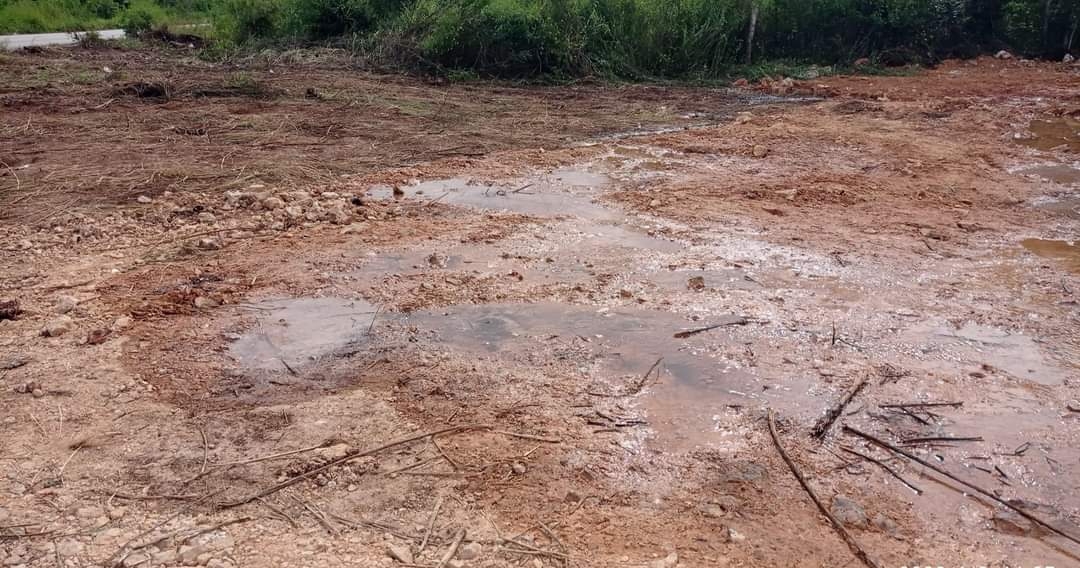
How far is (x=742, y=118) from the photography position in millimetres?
11086

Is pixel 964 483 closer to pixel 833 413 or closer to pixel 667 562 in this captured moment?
pixel 833 413

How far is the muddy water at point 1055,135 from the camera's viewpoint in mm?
9242

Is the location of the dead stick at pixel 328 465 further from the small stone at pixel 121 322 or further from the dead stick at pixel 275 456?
the small stone at pixel 121 322

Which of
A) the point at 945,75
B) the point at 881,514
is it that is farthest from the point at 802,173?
the point at 945,75

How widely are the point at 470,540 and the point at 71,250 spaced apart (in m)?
4.65

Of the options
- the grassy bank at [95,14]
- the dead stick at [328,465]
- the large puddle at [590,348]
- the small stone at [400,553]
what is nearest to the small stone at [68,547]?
the dead stick at [328,465]

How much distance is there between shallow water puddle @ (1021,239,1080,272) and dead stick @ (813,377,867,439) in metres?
2.80

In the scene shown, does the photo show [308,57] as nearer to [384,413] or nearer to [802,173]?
[802,173]

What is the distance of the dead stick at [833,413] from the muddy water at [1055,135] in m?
7.16

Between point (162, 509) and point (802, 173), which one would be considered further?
point (802, 173)

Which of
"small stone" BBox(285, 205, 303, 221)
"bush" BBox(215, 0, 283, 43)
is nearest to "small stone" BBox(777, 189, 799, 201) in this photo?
"small stone" BBox(285, 205, 303, 221)

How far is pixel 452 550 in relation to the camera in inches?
110

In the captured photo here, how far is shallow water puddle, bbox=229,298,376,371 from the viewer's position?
430cm

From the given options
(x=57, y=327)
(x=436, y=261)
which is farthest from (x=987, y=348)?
(x=57, y=327)
